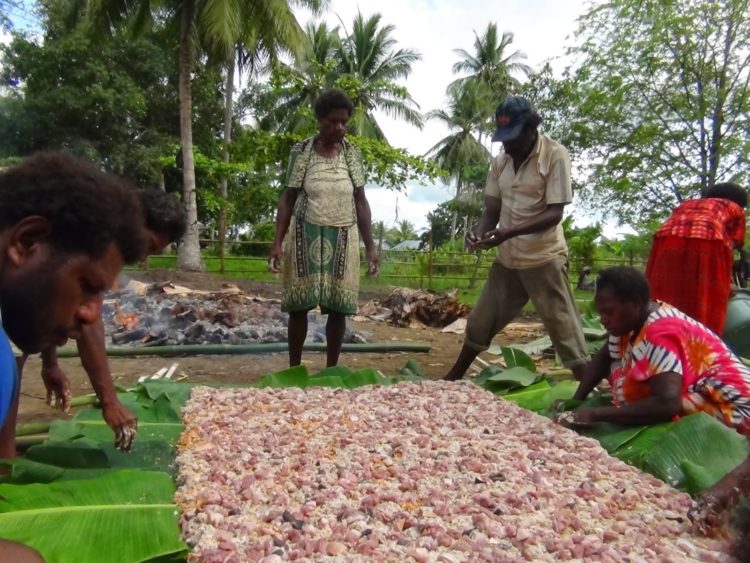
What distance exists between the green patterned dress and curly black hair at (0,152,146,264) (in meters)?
2.53

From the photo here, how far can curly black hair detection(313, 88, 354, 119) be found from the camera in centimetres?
391

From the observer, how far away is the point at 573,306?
12.6 feet

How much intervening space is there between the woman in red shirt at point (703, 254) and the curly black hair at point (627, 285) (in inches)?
56.8

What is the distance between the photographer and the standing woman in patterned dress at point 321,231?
404cm

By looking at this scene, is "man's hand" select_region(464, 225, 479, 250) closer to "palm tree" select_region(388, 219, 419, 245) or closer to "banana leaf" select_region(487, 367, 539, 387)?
"banana leaf" select_region(487, 367, 539, 387)

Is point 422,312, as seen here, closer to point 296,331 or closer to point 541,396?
point 296,331

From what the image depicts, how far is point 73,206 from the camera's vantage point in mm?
1371

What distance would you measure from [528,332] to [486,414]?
4.61 metres

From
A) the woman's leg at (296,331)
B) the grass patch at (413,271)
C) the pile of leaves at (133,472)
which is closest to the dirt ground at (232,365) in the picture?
the woman's leg at (296,331)

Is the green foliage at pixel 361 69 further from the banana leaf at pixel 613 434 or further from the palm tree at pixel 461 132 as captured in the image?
the banana leaf at pixel 613 434

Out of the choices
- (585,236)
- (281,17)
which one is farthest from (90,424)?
(281,17)

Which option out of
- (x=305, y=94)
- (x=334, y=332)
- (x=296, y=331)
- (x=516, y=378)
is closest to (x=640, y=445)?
(x=516, y=378)

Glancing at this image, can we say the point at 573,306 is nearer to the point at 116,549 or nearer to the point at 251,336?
the point at 116,549

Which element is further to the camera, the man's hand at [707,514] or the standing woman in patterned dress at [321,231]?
the standing woman in patterned dress at [321,231]
